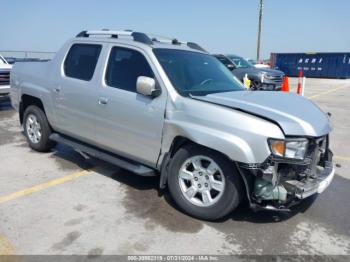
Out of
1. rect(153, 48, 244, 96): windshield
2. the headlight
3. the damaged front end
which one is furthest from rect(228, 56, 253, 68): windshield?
the headlight

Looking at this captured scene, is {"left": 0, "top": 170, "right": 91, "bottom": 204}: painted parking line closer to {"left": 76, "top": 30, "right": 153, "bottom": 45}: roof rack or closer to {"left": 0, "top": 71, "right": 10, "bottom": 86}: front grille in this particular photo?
{"left": 76, "top": 30, "right": 153, "bottom": 45}: roof rack

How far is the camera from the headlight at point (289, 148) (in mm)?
3305

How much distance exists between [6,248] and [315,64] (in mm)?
34809

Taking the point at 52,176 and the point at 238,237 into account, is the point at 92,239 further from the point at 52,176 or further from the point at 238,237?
the point at 52,176

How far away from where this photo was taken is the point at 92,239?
340cm

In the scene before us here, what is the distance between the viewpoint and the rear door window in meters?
4.89

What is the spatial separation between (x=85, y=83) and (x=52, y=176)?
55.1 inches

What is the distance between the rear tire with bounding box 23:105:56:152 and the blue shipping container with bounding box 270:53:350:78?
32.2 metres

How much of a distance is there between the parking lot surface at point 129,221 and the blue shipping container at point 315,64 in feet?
101

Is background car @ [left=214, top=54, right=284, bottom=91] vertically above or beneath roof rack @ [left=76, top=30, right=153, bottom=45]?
beneath

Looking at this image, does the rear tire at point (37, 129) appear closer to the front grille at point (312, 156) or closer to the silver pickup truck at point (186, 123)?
the silver pickup truck at point (186, 123)

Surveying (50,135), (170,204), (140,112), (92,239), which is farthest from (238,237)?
(50,135)

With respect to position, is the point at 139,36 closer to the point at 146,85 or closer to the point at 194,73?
the point at 194,73

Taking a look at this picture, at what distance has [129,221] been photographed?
378cm
